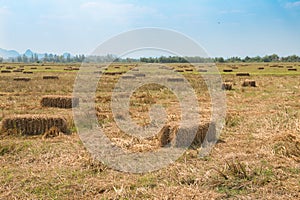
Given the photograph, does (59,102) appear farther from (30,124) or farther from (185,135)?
(185,135)

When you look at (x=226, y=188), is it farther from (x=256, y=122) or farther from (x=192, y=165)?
(x=256, y=122)

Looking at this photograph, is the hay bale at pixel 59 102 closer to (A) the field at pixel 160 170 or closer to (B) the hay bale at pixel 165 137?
(A) the field at pixel 160 170

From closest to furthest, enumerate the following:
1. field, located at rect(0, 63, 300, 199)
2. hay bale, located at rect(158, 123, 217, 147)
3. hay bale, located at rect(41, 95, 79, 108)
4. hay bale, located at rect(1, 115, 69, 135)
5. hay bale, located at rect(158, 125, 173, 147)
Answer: field, located at rect(0, 63, 300, 199) → hay bale, located at rect(158, 123, 217, 147) → hay bale, located at rect(158, 125, 173, 147) → hay bale, located at rect(1, 115, 69, 135) → hay bale, located at rect(41, 95, 79, 108)

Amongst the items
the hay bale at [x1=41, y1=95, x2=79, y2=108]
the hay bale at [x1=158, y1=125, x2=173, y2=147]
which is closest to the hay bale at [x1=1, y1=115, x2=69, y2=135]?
the hay bale at [x1=158, y1=125, x2=173, y2=147]

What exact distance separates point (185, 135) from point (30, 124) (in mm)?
4560

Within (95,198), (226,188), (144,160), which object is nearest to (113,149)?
(144,160)

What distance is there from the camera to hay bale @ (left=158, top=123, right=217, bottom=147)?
8.24 meters

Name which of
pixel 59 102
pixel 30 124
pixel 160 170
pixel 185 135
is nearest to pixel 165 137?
pixel 185 135

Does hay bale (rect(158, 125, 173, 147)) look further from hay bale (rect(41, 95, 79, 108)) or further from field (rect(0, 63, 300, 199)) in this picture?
hay bale (rect(41, 95, 79, 108))

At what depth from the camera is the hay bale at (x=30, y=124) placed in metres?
9.43

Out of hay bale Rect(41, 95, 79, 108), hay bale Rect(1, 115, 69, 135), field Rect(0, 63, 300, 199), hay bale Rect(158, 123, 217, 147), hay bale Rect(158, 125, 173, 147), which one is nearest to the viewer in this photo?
field Rect(0, 63, 300, 199)

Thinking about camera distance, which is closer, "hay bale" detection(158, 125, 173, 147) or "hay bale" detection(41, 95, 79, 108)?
"hay bale" detection(158, 125, 173, 147)

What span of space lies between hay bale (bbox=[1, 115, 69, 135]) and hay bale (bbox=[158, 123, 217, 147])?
3.23 m

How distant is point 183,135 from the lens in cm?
826
